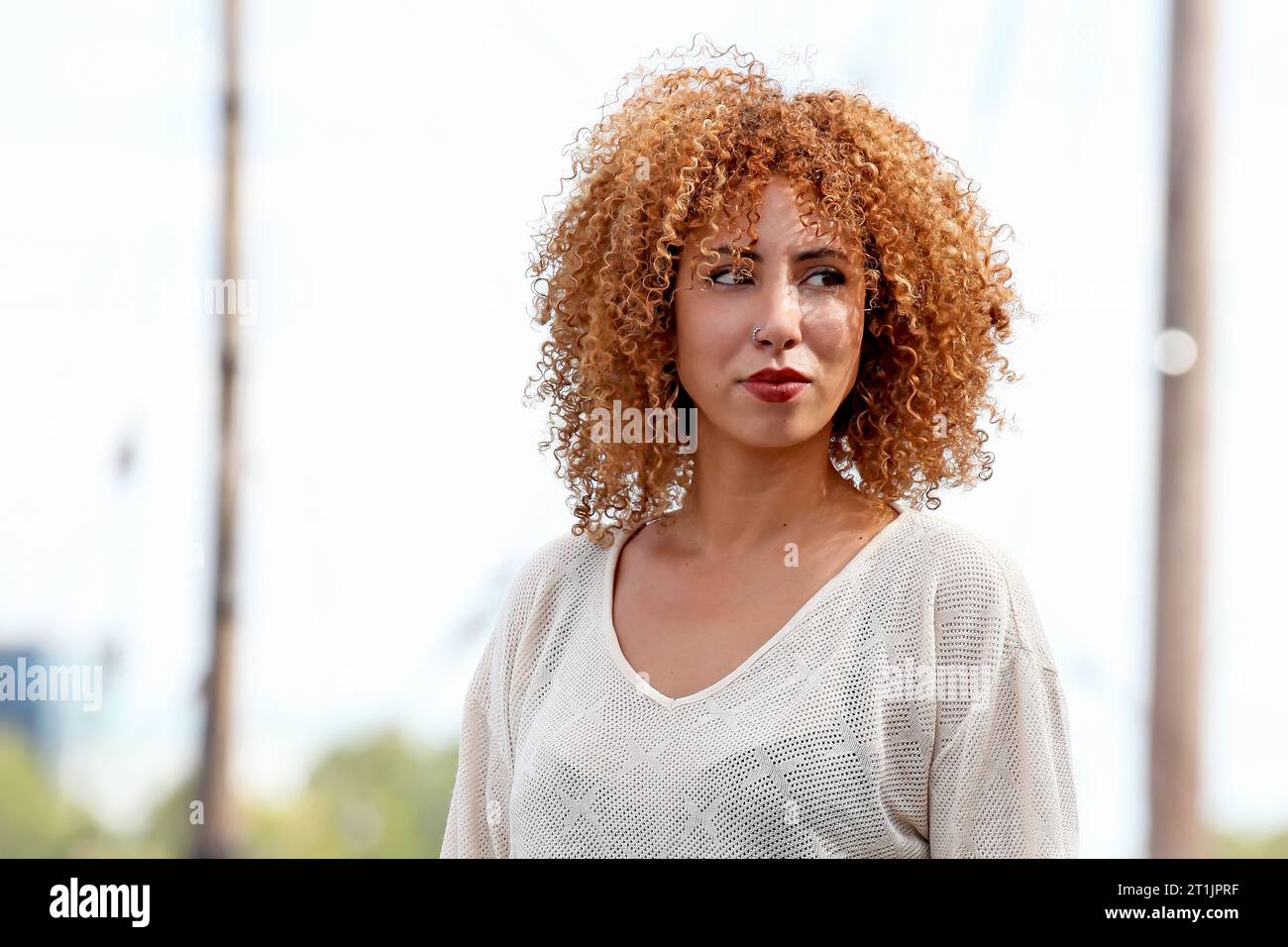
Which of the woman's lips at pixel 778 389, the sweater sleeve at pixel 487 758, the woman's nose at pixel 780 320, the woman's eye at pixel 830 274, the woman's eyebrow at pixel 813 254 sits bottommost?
the sweater sleeve at pixel 487 758

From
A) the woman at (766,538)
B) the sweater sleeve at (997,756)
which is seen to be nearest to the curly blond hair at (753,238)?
the woman at (766,538)

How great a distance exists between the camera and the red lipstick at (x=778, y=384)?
1.17 meters

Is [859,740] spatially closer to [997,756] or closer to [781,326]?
[997,756]

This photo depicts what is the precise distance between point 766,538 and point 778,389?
6.9 inches

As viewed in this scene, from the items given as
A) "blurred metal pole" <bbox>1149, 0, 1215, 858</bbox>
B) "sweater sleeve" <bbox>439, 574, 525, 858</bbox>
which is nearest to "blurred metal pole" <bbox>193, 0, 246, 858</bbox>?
"sweater sleeve" <bbox>439, 574, 525, 858</bbox>

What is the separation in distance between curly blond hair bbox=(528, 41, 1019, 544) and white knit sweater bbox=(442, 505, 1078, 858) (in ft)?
0.48

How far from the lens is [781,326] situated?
115cm

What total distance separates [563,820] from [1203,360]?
1.18m

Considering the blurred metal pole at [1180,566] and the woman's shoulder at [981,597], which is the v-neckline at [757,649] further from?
the blurred metal pole at [1180,566]

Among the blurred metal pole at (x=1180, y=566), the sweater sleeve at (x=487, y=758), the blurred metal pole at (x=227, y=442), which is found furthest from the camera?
the blurred metal pole at (x=227, y=442)

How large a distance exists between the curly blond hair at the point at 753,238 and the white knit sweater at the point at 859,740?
0.48 feet

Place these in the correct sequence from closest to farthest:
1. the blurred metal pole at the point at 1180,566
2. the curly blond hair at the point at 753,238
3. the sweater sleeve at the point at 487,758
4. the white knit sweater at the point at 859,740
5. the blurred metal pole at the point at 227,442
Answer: the white knit sweater at the point at 859,740
the curly blond hair at the point at 753,238
the sweater sleeve at the point at 487,758
the blurred metal pole at the point at 1180,566
the blurred metal pole at the point at 227,442

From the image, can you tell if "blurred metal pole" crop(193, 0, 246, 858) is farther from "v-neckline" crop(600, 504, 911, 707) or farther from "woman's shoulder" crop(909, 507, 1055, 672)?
"woman's shoulder" crop(909, 507, 1055, 672)

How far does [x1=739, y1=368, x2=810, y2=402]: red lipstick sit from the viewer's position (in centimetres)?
117
